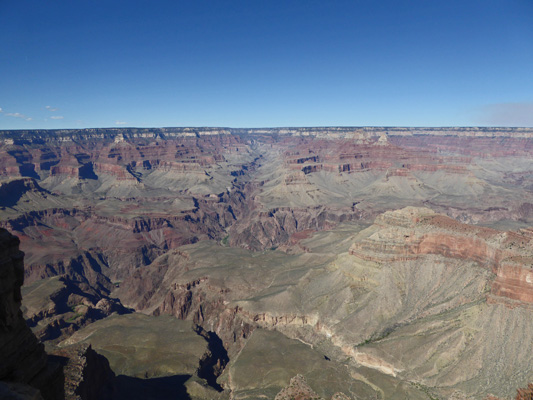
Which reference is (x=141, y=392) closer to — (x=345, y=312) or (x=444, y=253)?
(x=345, y=312)

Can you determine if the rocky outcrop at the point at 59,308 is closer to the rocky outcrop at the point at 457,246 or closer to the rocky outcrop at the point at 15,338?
the rocky outcrop at the point at 15,338

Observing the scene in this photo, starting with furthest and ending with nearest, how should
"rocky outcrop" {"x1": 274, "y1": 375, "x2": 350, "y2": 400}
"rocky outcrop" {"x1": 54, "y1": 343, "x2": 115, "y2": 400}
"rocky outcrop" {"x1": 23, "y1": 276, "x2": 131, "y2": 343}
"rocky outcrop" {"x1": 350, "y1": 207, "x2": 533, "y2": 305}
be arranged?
"rocky outcrop" {"x1": 23, "y1": 276, "x2": 131, "y2": 343}, "rocky outcrop" {"x1": 350, "y1": 207, "x2": 533, "y2": 305}, "rocky outcrop" {"x1": 54, "y1": 343, "x2": 115, "y2": 400}, "rocky outcrop" {"x1": 274, "y1": 375, "x2": 350, "y2": 400}

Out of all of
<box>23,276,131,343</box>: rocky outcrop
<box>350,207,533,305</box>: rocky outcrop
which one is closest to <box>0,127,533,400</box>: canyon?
<box>350,207,533,305</box>: rocky outcrop

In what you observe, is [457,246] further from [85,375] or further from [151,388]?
[85,375]

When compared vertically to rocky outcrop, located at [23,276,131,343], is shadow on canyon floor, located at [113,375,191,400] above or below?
above

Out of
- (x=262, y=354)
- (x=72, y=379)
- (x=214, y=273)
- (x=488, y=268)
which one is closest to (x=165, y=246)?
(x=214, y=273)

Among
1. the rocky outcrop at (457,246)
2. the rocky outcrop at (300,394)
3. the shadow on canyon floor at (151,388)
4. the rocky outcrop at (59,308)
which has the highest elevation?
the rocky outcrop at (457,246)

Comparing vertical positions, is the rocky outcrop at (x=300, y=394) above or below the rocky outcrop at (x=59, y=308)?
above

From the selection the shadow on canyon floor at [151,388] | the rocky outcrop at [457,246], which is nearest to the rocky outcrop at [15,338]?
the shadow on canyon floor at [151,388]

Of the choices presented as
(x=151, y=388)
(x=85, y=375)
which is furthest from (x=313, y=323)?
(x=85, y=375)

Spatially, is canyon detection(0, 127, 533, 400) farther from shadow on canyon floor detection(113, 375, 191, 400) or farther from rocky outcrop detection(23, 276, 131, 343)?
rocky outcrop detection(23, 276, 131, 343)
